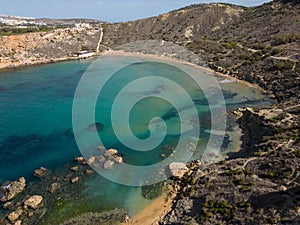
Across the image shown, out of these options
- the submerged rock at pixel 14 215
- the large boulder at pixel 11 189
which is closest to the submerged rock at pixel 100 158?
the large boulder at pixel 11 189

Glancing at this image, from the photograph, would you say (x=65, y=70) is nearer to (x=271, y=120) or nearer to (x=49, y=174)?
(x=49, y=174)

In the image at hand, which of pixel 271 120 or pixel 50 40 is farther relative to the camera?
→ pixel 50 40

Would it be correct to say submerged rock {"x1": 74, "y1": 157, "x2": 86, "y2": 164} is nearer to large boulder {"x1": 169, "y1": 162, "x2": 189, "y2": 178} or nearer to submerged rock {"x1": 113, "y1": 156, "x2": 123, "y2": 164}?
submerged rock {"x1": 113, "y1": 156, "x2": 123, "y2": 164}

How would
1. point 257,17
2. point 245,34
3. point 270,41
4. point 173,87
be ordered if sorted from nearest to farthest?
point 173,87, point 270,41, point 245,34, point 257,17

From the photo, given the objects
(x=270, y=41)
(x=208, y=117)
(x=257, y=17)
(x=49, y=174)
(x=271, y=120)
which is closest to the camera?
(x=49, y=174)

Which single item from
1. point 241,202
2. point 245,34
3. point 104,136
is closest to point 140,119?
point 104,136

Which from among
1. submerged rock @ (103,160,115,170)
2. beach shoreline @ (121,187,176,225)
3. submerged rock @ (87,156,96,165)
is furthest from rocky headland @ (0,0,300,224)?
submerged rock @ (103,160,115,170)

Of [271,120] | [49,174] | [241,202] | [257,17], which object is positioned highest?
[257,17]
